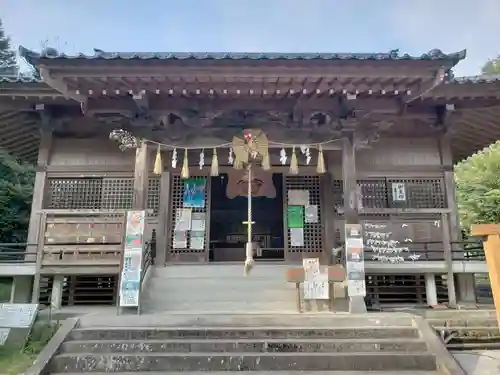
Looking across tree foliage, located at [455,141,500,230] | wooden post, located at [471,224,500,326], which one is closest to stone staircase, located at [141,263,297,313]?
wooden post, located at [471,224,500,326]

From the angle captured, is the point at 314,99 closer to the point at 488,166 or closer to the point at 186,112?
the point at 186,112

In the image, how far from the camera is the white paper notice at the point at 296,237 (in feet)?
31.7

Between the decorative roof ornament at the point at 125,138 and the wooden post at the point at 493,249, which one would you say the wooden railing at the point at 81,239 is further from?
the wooden post at the point at 493,249

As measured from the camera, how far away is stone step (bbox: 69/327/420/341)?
5676 mm

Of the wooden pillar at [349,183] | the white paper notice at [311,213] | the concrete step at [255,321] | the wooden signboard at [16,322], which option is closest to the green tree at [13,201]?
the wooden signboard at [16,322]

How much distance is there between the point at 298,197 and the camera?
32.4 feet

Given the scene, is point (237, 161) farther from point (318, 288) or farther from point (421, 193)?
point (421, 193)

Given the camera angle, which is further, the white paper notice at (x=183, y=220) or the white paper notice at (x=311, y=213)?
the white paper notice at (x=311, y=213)

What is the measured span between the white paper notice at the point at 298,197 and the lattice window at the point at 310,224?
8cm

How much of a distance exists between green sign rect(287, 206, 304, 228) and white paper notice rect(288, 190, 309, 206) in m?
0.12

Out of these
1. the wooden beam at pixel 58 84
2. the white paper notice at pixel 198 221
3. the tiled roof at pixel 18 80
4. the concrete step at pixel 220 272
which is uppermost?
the tiled roof at pixel 18 80

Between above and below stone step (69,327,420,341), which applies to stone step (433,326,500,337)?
below

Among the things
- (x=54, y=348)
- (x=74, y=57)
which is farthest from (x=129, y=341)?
(x=74, y=57)

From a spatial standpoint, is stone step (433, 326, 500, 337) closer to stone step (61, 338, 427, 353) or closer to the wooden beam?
stone step (61, 338, 427, 353)
